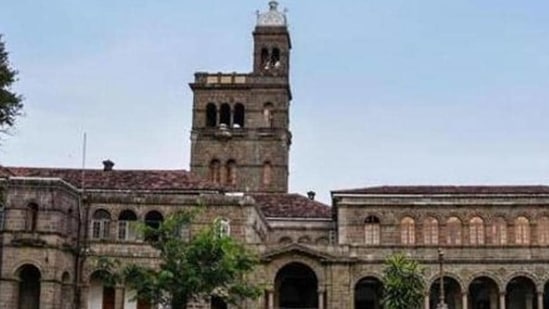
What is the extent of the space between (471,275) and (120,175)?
66.2ft

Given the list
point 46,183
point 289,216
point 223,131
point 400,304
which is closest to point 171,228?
point 46,183

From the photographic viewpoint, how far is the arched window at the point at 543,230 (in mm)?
55938

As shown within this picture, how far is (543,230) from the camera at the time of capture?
56062mm

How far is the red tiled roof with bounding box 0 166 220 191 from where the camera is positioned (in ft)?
179

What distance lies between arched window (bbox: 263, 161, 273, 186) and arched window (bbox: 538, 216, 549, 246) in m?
20.8

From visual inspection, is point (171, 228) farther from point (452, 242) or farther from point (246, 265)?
point (452, 242)

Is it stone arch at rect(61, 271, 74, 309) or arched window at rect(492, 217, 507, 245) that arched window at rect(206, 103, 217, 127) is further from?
arched window at rect(492, 217, 507, 245)

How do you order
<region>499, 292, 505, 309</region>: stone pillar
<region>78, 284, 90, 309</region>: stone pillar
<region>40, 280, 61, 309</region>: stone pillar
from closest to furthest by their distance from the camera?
<region>40, 280, 61, 309</region>: stone pillar, <region>78, 284, 90, 309</region>: stone pillar, <region>499, 292, 505, 309</region>: stone pillar

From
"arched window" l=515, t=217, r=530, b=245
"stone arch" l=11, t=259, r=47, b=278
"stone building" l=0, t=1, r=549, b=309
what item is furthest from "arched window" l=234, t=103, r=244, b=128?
"stone arch" l=11, t=259, r=47, b=278

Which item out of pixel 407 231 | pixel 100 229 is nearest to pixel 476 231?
pixel 407 231

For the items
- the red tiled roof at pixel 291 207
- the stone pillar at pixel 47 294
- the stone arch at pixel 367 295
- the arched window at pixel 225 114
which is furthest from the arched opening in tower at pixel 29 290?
the arched window at pixel 225 114

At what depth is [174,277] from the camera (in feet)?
142

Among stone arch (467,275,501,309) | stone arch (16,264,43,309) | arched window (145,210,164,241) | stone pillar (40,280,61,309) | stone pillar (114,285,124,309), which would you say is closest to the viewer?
stone pillar (40,280,61,309)

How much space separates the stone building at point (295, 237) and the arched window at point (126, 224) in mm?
64
